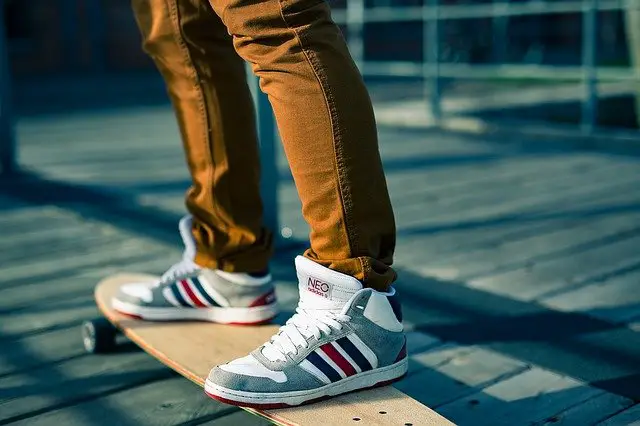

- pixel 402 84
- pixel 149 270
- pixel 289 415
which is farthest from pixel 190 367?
pixel 402 84

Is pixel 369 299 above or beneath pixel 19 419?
above

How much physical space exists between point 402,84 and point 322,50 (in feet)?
25.1

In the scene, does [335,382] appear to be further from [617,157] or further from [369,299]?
[617,157]

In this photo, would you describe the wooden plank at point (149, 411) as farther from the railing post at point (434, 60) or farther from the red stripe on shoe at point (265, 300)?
the railing post at point (434, 60)

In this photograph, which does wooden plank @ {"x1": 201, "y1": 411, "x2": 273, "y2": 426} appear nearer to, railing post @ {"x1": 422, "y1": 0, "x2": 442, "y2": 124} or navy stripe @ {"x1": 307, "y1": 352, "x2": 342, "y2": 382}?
navy stripe @ {"x1": 307, "y1": 352, "x2": 342, "y2": 382}

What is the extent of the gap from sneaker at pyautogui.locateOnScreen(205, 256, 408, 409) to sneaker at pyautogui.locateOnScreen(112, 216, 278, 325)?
247 mm

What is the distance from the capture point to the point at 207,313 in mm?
1390

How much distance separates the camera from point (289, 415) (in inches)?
40.9

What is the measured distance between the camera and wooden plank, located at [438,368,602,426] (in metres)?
1.17

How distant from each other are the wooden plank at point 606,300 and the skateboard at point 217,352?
62 cm

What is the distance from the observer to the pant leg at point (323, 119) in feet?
3.32

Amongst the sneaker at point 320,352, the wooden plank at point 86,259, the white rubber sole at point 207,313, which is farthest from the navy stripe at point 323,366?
the wooden plank at point 86,259

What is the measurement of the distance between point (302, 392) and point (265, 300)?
1.07 feet

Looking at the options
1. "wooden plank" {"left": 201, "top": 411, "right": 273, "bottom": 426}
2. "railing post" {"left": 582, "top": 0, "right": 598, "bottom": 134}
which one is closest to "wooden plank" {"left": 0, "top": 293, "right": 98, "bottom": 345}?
"wooden plank" {"left": 201, "top": 411, "right": 273, "bottom": 426}
